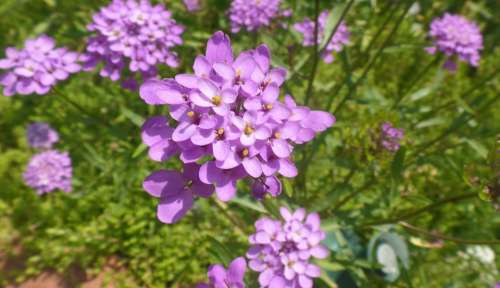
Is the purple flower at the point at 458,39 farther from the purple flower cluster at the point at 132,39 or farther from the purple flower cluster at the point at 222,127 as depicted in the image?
the purple flower cluster at the point at 222,127

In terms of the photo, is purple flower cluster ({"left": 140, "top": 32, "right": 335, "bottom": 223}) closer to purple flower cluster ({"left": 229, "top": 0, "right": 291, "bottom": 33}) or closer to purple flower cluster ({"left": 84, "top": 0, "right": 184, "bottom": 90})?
purple flower cluster ({"left": 84, "top": 0, "right": 184, "bottom": 90})

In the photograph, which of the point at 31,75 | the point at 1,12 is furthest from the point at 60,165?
the point at 1,12

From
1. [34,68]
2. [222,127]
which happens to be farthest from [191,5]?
[222,127]

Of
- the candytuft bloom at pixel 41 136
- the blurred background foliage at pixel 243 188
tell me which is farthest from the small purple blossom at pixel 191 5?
the candytuft bloom at pixel 41 136

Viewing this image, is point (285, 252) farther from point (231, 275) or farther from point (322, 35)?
point (322, 35)

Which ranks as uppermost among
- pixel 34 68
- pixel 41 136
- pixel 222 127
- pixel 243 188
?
pixel 222 127

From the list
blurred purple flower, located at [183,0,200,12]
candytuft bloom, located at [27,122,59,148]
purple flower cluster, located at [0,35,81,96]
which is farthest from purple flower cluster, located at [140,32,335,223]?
candytuft bloom, located at [27,122,59,148]
